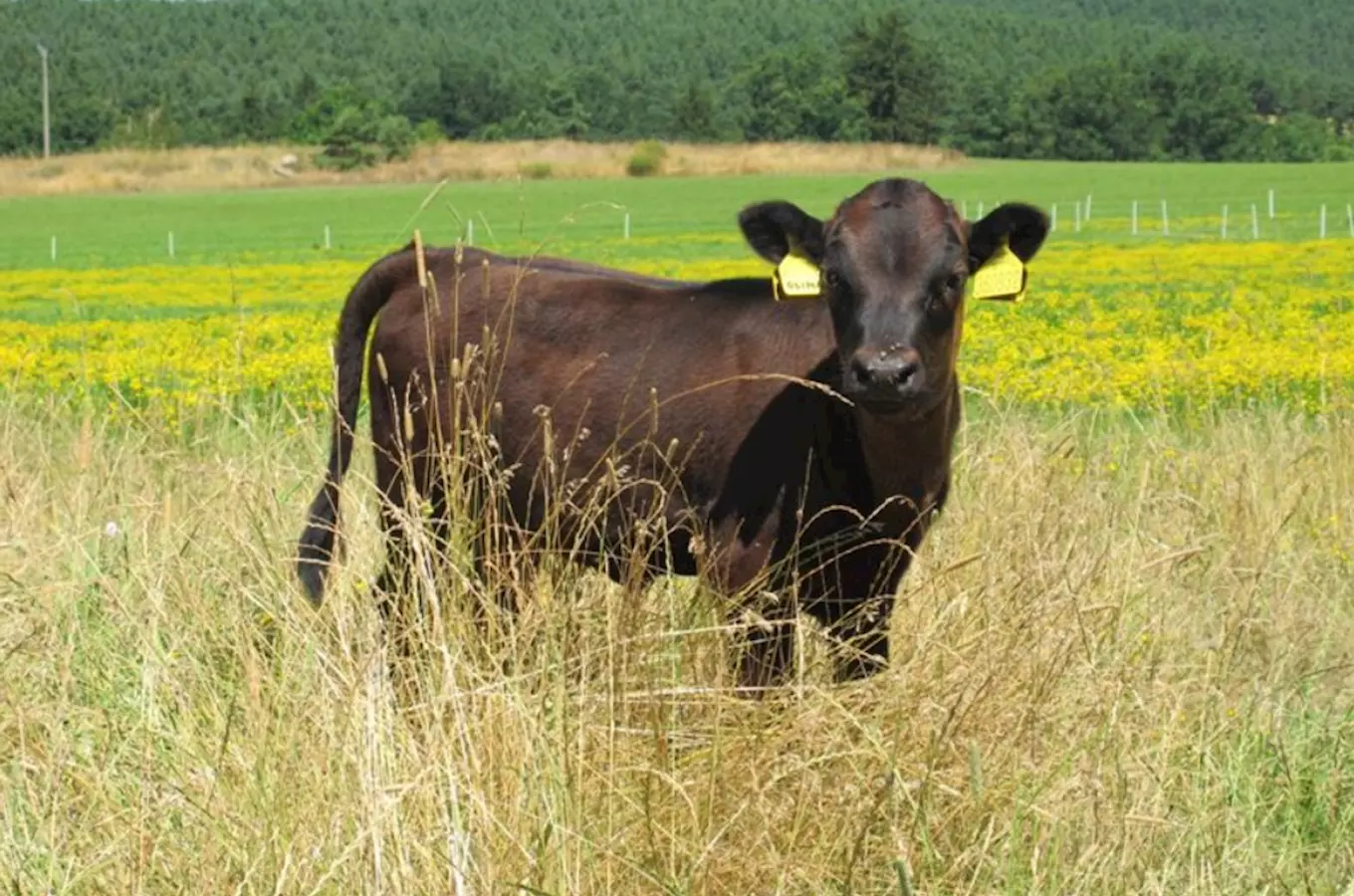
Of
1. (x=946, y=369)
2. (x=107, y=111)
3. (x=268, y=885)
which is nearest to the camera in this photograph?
(x=268, y=885)

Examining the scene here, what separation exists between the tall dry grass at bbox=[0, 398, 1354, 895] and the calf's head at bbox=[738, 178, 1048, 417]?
0.65 m

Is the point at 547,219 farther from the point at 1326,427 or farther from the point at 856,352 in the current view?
the point at 856,352

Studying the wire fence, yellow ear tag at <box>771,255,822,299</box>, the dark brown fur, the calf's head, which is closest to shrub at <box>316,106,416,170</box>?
the wire fence

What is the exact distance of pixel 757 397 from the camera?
650 centimetres

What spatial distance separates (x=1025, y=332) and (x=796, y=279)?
12872 mm

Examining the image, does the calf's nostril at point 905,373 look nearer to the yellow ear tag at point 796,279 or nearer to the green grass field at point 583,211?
the yellow ear tag at point 796,279

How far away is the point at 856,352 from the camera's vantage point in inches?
228

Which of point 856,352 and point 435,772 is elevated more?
point 856,352

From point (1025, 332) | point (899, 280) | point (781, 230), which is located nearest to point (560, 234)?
point (1025, 332)

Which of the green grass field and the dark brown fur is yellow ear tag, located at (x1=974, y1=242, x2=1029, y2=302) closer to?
the dark brown fur

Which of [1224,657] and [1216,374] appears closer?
[1224,657]

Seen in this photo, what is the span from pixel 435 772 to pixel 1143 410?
990 cm

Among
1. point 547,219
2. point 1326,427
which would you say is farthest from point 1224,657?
point 547,219

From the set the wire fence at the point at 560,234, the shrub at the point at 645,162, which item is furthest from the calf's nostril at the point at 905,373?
the shrub at the point at 645,162
